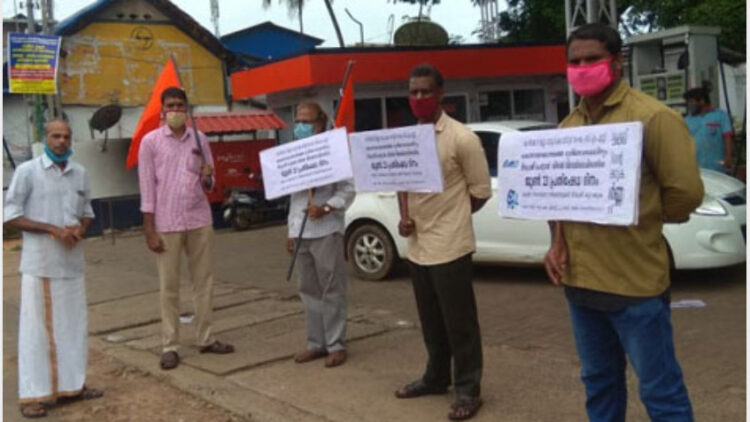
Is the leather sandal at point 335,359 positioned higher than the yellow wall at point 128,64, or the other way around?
the yellow wall at point 128,64

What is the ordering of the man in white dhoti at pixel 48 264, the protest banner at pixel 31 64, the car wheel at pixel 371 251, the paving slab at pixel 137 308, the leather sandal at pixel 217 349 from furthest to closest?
1. the protest banner at pixel 31 64
2. the car wheel at pixel 371 251
3. the paving slab at pixel 137 308
4. the leather sandal at pixel 217 349
5. the man in white dhoti at pixel 48 264

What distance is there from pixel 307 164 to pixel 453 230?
4.68ft

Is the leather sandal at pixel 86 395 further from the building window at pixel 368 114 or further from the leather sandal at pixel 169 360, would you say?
the building window at pixel 368 114

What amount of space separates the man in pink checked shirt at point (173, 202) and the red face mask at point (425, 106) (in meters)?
1.98

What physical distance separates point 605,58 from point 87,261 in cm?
1131

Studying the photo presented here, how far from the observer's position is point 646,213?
314 cm

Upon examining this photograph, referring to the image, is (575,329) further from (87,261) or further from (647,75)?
(87,261)

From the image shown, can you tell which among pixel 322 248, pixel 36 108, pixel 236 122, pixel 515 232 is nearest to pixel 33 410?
pixel 322 248

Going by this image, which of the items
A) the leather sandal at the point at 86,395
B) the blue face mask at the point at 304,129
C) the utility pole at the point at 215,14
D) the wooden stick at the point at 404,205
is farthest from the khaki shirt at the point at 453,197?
the utility pole at the point at 215,14

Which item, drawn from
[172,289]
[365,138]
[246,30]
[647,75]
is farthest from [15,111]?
[365,138]

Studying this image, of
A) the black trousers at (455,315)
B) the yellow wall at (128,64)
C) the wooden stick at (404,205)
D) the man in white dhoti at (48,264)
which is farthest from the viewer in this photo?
the yellow wall at (128,64)

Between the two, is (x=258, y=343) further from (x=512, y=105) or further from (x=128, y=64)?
(x=128, y=64)

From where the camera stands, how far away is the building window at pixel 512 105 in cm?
1761

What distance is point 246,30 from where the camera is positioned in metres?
32.2
